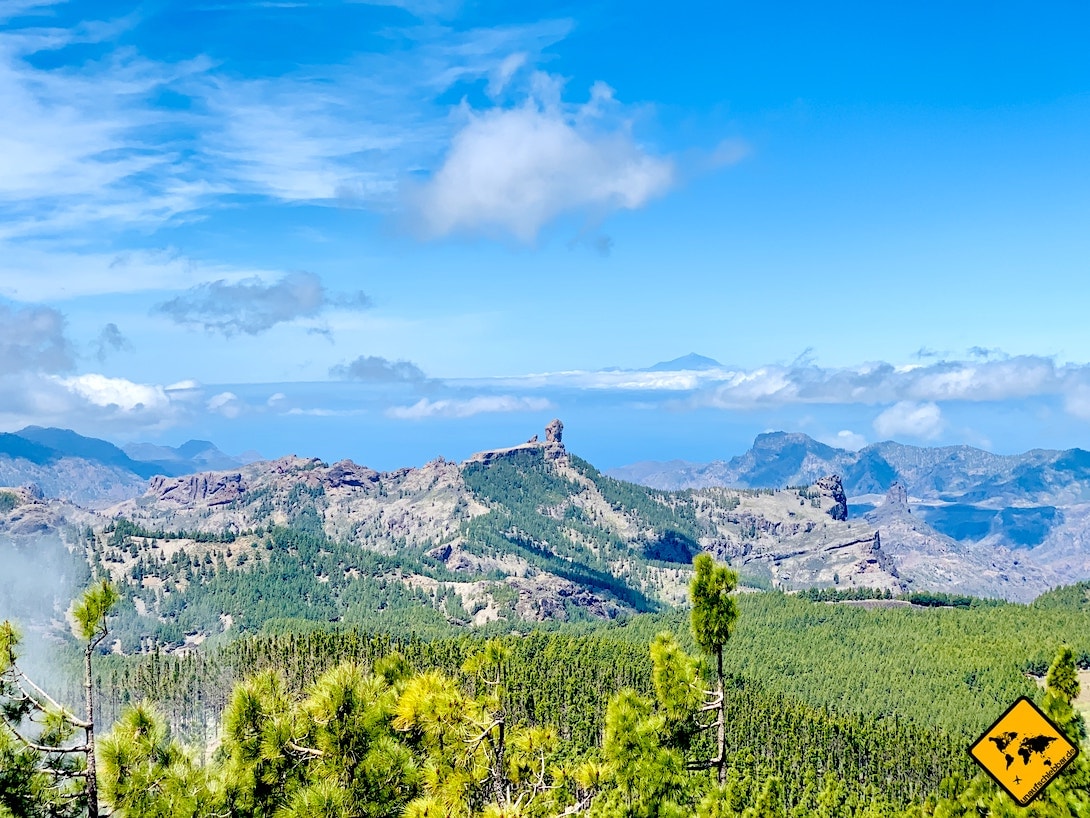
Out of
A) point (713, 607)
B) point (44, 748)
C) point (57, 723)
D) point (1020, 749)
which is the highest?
point (713, 607)

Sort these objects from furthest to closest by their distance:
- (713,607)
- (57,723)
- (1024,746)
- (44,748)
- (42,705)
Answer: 1. (713,607)
2. (57,723)
3. (42,705)
4. (44,748)
5. (1024,746)

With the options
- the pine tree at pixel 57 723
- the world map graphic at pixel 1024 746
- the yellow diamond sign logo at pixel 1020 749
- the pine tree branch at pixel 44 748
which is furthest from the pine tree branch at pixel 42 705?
the world map graphic at pixel 1024 746

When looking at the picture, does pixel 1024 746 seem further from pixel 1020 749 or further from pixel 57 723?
pixel 57 723

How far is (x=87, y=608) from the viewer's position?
17.3 m

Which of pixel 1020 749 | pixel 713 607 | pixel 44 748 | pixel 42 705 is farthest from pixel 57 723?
pixel 1020 749

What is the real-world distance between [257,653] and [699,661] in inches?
7527

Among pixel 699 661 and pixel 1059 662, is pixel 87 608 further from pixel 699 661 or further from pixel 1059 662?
pixel 1059 662

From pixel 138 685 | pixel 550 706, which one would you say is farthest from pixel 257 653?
pixel 550 706

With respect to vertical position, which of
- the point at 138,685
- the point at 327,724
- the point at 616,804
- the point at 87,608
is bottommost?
the point at 138,685

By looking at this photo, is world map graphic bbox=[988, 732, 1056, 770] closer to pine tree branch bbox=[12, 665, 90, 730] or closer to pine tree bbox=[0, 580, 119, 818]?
pine tree bbox=[0, 580, 119, 818]

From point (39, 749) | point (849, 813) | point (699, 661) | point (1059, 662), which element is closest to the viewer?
point (39, 749)

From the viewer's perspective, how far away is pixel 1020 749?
13.5 m

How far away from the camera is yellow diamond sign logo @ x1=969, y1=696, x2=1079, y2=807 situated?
13398mm

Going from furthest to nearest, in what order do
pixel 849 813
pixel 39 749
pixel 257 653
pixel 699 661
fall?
pixel 257 653 < pixel 849 813 < pixel 699 661 < pixel 39 749
